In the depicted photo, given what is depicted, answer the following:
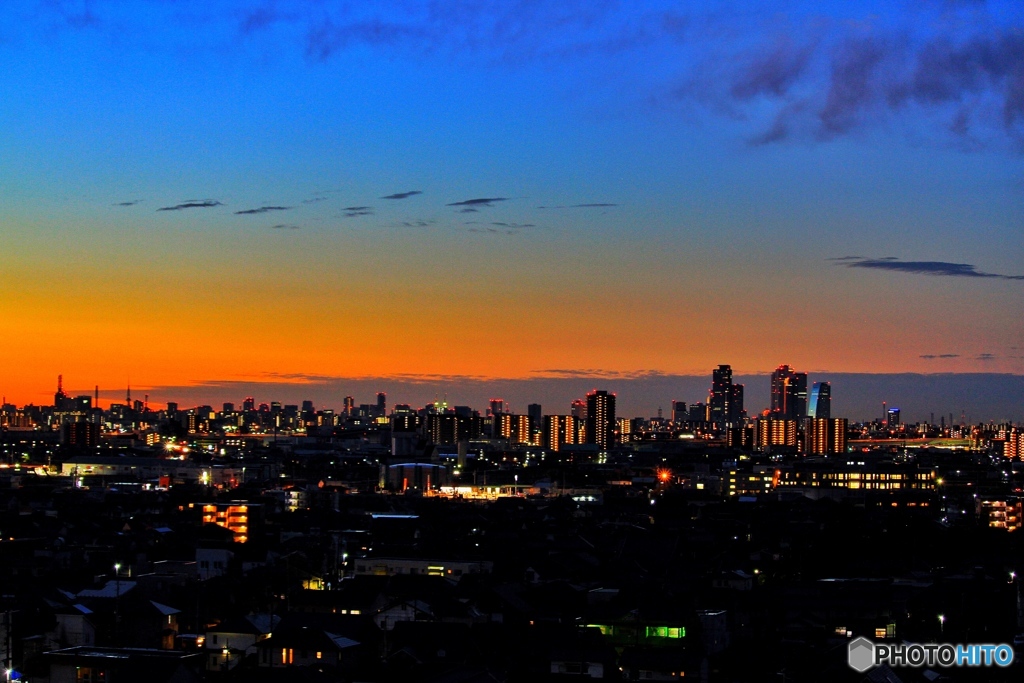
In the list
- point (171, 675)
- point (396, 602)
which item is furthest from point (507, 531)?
point (171, 675)

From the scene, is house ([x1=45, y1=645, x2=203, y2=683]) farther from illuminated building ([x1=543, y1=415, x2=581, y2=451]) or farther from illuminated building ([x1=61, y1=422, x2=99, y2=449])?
illuminated building ([x1=543, y1=415, x2=581, y2=451])

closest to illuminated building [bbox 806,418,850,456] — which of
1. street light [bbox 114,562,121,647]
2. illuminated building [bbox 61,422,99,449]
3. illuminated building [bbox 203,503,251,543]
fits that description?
illuminated building [bbox 61,422,99,449]

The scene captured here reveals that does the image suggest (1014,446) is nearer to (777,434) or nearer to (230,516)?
(777,434)

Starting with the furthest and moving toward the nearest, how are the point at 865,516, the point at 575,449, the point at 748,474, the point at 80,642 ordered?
the point at 575,449, the point at 748,474, the point at 865,516, the point at 80,642

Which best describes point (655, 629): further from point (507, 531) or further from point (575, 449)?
point (575, 449)

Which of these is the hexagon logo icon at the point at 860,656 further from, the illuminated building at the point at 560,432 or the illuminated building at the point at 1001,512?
the illuminated building at the point at 560,432

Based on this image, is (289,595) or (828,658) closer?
(828,658)

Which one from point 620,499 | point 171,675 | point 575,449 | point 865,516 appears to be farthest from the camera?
point 575,449
